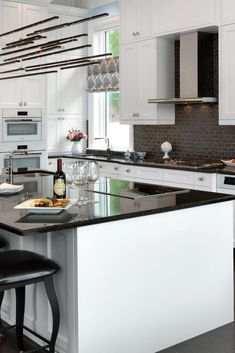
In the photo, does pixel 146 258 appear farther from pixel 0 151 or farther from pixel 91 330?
pixel 0 151

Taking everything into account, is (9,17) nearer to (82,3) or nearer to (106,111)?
(82,3)

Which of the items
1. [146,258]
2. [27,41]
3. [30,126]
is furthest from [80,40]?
[146,258]

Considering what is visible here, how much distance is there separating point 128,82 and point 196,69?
1.16m

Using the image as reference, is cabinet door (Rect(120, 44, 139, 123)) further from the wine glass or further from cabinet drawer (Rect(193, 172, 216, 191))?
the wine glass

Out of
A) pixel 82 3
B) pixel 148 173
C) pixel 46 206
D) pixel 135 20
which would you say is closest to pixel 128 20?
pixel 135 20

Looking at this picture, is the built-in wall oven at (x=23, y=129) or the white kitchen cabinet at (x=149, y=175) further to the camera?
the built-in wall oven at (x=23, y=129)

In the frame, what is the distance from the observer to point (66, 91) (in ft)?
27.1

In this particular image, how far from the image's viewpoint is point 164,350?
11.3 ft

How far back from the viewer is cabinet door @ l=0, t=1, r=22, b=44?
23.9 ft

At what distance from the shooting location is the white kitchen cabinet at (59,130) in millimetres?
8164

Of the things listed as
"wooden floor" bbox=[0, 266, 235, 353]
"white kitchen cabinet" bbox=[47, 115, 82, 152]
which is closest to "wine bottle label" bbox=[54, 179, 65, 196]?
"wooden floor" bbox=[0, 266, 235, 353]

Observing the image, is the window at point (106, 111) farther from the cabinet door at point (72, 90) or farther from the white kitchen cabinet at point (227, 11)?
the white kitchen cabinet at point (227, 11)

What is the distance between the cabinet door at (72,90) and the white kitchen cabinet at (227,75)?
Result: 123 inches

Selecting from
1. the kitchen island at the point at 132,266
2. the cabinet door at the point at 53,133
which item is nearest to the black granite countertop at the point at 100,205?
the kitchen island at the point at 132,266
